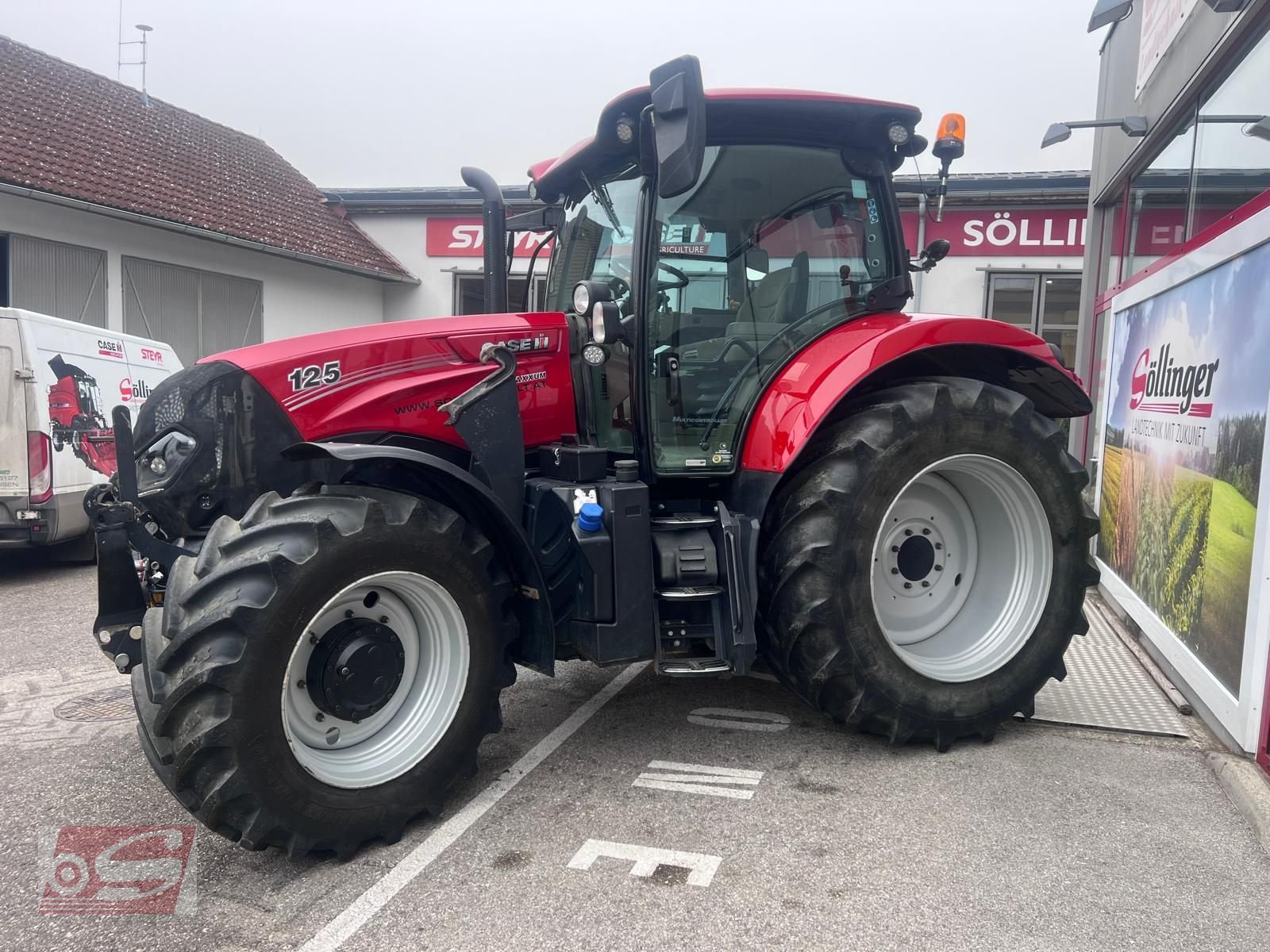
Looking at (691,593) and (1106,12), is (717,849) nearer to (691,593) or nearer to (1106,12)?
(691,593)

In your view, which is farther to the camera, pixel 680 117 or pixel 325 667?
pixel 680 117

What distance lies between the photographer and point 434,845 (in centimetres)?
301

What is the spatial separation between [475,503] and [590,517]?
415 millimetres

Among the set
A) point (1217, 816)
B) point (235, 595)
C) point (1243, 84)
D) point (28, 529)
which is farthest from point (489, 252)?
point (28, 529)

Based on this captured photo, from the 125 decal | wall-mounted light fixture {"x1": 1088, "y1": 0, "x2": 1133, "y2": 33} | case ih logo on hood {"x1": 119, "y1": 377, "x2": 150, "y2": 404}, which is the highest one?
wall-mounted light fixture {"x1": 1088, "y1": 0, "x2": 1133, "y2": 33}

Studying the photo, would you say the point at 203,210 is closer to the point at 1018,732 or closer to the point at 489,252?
the point at 489,252

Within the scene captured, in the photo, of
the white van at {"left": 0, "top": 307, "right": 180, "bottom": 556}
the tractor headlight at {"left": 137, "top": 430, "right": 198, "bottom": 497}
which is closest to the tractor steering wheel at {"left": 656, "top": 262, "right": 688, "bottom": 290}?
the tractor headlight at {"left": 137, "top": 430, "right": 198, "bottom": 497}

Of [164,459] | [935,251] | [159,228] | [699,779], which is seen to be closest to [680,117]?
[935,251]

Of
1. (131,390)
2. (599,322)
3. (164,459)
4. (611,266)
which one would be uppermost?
(611,266)

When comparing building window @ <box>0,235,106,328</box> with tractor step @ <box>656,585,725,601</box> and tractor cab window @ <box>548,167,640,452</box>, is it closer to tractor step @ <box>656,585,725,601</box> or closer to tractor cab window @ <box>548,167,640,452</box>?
tractor cab window @ <box>548,167,640,452</box>

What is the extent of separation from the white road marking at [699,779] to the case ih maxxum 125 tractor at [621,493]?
1.30 feet

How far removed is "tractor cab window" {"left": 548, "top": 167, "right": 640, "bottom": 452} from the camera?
3791 millimetres

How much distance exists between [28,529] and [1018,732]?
7.25m
